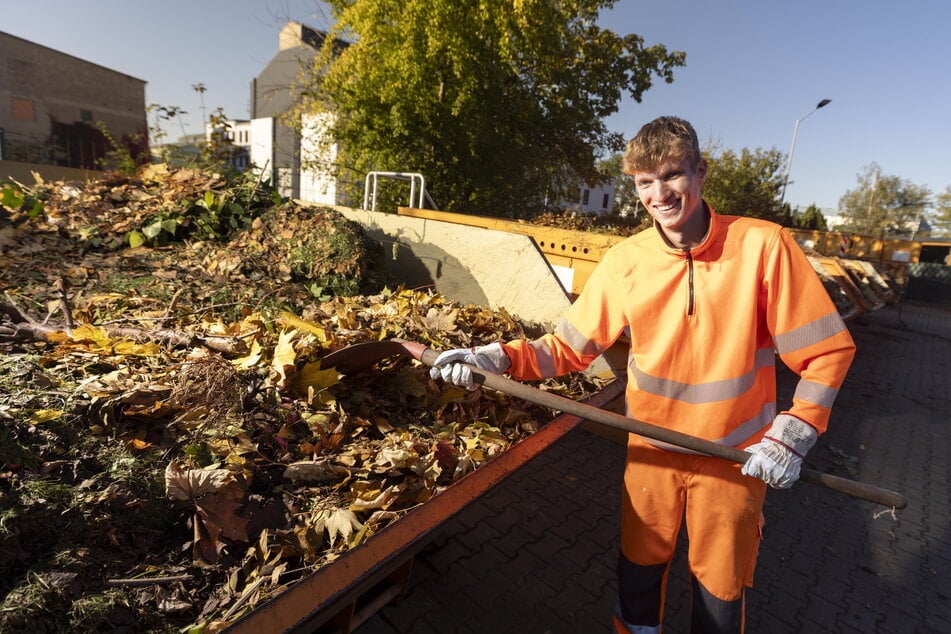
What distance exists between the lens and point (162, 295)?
129 inches

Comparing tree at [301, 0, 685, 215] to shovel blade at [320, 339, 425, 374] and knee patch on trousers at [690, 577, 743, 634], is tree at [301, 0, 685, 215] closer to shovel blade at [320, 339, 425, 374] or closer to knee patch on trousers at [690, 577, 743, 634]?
shovel blade at [320, 339, 425, 374]

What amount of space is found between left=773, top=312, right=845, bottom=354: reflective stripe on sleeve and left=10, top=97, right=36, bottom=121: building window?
79.9 ft

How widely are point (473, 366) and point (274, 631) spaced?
106cm

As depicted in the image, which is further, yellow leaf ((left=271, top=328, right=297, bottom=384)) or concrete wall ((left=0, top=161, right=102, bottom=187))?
concrete wall ((left=0, top=161, right=102, bottom=187))

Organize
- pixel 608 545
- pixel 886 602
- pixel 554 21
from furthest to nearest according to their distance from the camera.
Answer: pixel 554 21 < pixel 608 545 < pixel 886 602

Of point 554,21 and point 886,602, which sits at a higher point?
point 554,21

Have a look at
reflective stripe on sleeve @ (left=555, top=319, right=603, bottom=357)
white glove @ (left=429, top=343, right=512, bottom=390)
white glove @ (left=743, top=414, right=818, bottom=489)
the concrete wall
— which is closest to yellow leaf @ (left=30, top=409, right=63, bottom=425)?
white glove @ (left=429, top=343, right=512, bottom=390)

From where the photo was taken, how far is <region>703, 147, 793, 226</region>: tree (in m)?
19.2

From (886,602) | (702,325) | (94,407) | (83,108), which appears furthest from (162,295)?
(83,108)

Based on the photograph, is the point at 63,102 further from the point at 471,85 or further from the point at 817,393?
the point at 817,393

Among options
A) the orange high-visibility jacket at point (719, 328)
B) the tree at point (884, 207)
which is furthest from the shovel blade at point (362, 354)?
the tree at point (884, 207)

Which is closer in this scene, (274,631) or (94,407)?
(274,631)

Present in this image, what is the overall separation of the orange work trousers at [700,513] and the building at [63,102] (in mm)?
18425

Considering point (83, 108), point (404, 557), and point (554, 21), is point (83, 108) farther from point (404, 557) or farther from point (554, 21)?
point (404, 557)
